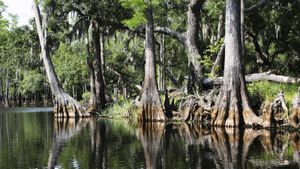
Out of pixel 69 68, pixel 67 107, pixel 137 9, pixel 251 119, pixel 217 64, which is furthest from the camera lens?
pixel 69 68

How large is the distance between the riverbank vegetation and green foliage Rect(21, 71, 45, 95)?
2773 centimetres

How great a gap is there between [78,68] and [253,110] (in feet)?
139

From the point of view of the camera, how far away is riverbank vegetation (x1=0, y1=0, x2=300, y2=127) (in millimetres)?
19641

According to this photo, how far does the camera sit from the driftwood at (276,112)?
1814 cm

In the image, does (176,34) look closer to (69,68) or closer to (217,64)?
(217,64)

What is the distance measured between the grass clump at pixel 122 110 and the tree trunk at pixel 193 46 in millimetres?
3813

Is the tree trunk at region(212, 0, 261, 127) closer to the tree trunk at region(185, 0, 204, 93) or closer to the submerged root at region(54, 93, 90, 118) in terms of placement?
the tree trunk at region(185, 0, 204, 93)

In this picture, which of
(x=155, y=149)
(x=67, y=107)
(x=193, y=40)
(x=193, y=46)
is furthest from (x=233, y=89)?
(x=67, y=107)

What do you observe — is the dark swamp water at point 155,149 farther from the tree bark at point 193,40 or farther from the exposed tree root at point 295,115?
the tree bark at point 193,40

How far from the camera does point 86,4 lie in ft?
95.5

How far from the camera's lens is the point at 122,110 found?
1106 inches

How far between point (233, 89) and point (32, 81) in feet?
174

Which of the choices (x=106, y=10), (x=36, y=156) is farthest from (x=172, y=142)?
(x=106, y=10)

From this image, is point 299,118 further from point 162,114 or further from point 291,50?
point 291,50
